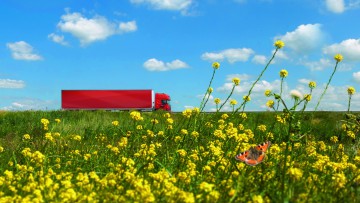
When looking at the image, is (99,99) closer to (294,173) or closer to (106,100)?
(106,100)

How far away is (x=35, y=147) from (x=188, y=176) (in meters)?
5.77

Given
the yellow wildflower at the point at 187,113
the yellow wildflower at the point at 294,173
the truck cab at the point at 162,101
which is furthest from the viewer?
the truck cab at the point at 162,101

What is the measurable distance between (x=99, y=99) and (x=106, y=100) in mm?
831

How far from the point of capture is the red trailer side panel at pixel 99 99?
5609 centimetres

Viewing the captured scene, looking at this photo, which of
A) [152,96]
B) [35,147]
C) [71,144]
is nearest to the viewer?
[35,147]

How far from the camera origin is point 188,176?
6.00m

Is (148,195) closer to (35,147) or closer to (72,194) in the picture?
(72,194)

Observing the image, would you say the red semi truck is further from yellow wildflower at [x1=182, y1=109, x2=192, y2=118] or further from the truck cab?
yellow wildflower at [x1=182, y1=109, x2=192, y2=118]

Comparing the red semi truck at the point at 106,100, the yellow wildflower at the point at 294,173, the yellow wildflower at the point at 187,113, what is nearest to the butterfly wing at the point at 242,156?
the yellow wildflower at the point at 294,173

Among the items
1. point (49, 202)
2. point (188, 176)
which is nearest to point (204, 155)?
point (188, 176)

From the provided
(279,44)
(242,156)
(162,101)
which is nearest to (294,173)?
(242,156)

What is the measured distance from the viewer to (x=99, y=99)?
56.7 meters

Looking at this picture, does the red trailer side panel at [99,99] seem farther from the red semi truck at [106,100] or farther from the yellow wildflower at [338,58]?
the yellow wildflower at [338,58]

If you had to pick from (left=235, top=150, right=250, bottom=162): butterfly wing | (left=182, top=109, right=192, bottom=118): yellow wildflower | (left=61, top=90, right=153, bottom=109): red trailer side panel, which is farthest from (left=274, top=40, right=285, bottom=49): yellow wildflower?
(left=61, top=90, right=153, bottom=109): red trailer side panel
